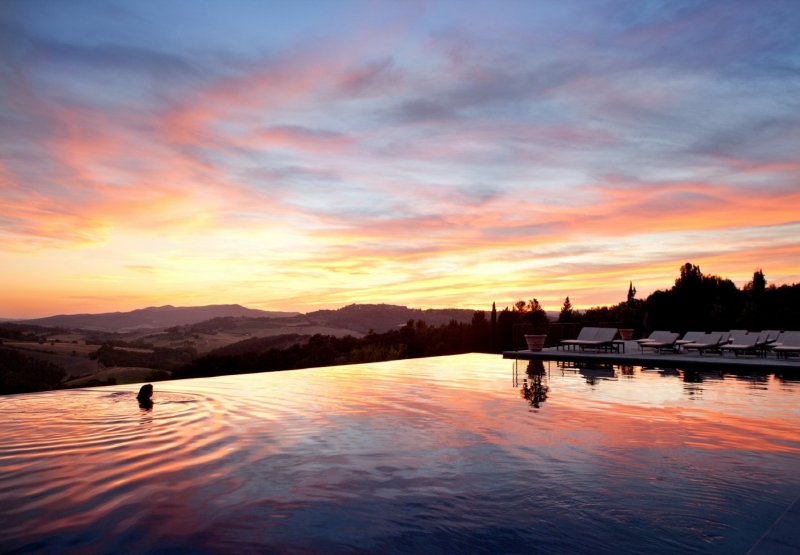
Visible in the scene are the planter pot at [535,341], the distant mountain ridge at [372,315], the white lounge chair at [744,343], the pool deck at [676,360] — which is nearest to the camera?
the pool deck at [676,360]

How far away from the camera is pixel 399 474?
4.48 meters

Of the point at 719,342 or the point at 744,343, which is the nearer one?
the point at 744,343

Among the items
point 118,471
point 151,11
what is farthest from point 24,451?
point 151,11

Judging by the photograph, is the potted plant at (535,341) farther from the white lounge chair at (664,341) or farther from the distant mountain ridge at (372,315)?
the distant mountain ridge at (372,315)

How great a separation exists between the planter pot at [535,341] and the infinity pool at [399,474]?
29.8 ft

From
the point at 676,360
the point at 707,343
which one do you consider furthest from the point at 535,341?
the point at 707,343

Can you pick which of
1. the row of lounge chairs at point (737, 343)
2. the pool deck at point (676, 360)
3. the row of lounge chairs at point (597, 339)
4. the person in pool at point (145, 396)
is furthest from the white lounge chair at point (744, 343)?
the person in pool at point (145, 396)

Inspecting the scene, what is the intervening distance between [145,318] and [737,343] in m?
29.7

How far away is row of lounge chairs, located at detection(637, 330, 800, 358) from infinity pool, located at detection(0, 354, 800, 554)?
7.13m

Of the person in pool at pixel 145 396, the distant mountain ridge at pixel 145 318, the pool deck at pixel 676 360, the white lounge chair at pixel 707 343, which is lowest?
the person in pool at pixel 145 396

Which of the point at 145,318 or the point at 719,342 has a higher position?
the point at 145,318

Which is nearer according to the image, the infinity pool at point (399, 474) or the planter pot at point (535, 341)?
the infinity pool at point (399, 474)

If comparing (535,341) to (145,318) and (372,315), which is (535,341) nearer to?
(372,315)

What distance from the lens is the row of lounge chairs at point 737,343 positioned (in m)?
14.5
